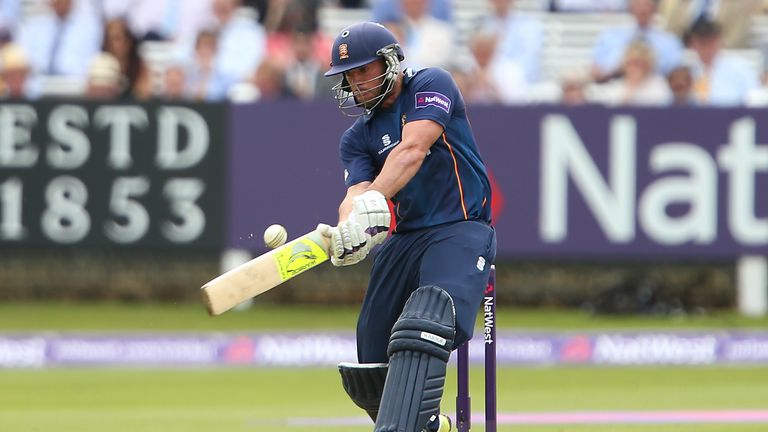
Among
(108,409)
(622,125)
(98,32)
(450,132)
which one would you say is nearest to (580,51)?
(622,125)

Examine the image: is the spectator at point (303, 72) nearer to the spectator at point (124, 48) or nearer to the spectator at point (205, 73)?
the spectator at point (205, 73)

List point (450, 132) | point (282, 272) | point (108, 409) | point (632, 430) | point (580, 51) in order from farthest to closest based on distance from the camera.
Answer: point (580, 51)
point (108, 409)
point (632, 430)
point (450, 132)
point (282, 272)

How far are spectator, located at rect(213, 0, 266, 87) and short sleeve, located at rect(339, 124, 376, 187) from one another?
5714 mm

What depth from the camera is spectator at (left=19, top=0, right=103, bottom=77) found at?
11.4m

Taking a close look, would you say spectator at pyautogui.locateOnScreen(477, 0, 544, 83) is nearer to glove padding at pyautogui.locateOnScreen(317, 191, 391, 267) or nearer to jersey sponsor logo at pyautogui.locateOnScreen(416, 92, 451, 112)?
jersey sponsor logo at pyautogui.locateOnScreen(416, 92, 451, 112)

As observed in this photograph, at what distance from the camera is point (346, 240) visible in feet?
15.4

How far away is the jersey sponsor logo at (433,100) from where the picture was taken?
495 cm

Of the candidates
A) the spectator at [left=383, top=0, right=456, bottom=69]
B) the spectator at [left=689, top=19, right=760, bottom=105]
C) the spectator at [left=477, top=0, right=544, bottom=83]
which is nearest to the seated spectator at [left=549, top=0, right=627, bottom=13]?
the spectator at [left=477, top=0, right=544, bottom=83]

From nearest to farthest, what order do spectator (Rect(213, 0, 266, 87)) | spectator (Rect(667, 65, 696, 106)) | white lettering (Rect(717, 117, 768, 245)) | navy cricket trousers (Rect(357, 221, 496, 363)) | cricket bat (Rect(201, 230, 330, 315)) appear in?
cricket bat (Rect(201, 230, 330, 315)) < navy cricket trousers (Rect(357, 221, 496, 363)) < white lettering (Rect(717, 117, 768, 245)) < spectator (Rect(667, 65, 696, 106)) < spectator (Rect(213, 0, 266, 87))

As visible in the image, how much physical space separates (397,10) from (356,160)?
6286 mm

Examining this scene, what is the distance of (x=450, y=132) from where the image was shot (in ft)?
16.6

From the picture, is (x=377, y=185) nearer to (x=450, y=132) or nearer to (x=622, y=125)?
(x=450, y=132)

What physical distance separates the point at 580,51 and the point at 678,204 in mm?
2433

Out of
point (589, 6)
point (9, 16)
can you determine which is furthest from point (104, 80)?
point (589, 6)
